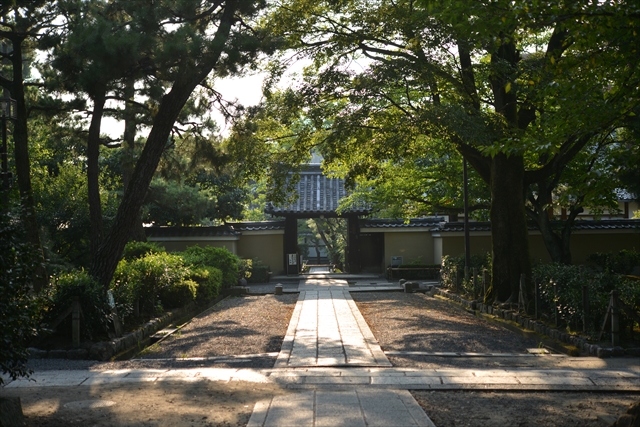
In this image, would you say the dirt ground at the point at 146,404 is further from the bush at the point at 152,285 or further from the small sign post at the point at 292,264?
the small sign post at the point at 292,264

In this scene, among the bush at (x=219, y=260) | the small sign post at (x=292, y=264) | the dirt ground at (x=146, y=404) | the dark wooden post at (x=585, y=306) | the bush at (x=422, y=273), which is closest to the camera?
the dirt ground at (x=146, y=404)

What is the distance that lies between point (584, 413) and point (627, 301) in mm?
4904

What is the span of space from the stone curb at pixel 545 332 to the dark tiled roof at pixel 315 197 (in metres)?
15.8

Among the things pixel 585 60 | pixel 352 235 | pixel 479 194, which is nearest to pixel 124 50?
pixel 585 60

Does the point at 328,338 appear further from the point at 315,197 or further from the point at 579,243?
the point at 315,197

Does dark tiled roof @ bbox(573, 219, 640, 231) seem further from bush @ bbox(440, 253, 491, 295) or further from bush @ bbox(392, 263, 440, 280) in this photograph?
bush @ bbox(440, 253, 491, 295)

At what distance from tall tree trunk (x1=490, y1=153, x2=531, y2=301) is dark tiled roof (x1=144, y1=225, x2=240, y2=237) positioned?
1757 centimetres

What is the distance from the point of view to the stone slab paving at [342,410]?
565cm

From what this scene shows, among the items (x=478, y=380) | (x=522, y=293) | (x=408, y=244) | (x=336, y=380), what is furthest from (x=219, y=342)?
(x=408, y=244)

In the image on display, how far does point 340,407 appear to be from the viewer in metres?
6.17

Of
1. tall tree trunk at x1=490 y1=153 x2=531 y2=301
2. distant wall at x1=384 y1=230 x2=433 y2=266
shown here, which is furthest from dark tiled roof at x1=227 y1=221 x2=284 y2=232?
tall tree trunk at x1=490 y1=153 x2=531 y2=301

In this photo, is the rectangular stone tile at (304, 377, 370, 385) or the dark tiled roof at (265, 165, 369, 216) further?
the dark tiled roof at (265, 165, 369, 216)

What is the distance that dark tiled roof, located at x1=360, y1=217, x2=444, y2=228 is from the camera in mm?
32438

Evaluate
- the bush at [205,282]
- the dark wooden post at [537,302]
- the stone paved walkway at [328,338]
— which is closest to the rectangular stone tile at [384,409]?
the stone paved walkway at [328,338]
